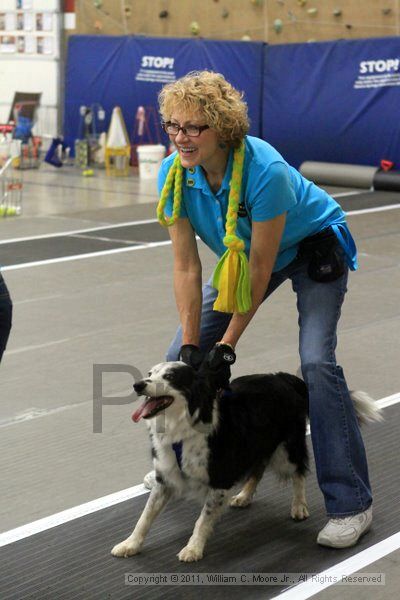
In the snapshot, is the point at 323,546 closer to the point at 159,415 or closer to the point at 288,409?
the point at 288,409

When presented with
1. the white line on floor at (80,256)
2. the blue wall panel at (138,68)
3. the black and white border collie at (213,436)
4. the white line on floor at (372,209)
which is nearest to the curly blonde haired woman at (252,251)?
the black and white border collie at (213,436)

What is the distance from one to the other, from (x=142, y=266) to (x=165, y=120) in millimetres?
5756

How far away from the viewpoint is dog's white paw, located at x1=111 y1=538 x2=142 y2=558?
378 centimetres

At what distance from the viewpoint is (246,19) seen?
1658 cm

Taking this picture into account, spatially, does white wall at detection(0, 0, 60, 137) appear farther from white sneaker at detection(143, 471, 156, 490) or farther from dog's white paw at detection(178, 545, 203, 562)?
dog's white paw at detection(178, 545, 203, 562)

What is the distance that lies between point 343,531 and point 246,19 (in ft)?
45.5

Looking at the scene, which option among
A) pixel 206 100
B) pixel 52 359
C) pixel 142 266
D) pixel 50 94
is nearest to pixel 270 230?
pixel 206 100

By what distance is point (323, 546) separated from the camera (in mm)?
3863

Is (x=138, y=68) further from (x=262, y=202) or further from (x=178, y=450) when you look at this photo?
(x=178, y=450)

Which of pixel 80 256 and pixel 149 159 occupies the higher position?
pixel 149 159

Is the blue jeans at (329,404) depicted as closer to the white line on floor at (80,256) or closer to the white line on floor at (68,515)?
the white line on floor at (68,515)

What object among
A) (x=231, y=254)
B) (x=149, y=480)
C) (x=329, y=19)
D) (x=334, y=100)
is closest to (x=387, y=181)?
(x=334, y=100)

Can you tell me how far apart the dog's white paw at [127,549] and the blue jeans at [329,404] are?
0.74 metres

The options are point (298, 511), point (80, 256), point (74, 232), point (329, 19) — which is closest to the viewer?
point (298, 511)
